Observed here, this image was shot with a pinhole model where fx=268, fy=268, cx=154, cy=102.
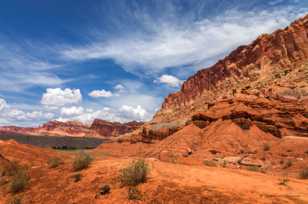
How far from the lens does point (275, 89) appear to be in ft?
126

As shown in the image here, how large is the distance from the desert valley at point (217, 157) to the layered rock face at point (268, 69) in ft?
0.73

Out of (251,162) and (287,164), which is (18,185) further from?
(287,164)

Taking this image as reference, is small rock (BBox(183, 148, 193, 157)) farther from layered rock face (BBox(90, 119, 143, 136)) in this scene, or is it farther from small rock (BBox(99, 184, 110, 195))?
layered rock face (BBox(90, 119, 143, 136))

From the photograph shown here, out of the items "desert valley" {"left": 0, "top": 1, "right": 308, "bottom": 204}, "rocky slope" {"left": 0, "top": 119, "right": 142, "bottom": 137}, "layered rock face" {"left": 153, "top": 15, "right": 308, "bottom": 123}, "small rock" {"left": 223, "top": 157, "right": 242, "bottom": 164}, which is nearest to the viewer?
"desert valley" {"left": 0, "top": 1, "right": 308, "bottom": 204}

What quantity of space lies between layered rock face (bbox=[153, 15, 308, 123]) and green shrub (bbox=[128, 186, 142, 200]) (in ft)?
105

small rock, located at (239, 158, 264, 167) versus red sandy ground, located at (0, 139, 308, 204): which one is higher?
small rock, located at (239, 158, 264, 167)

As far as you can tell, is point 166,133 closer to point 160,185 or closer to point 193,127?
point 193,127

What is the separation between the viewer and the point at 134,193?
9094 mm

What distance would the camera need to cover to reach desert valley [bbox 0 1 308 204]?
9.52 m

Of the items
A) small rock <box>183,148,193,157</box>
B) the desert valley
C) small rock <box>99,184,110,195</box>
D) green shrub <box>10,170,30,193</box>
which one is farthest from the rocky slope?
small rock <box>99,184,110,195</box>

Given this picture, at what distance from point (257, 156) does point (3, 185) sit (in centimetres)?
2071

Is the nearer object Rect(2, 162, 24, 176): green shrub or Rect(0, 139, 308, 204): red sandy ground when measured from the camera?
Rect(0, 139, 308, 204): red sandy ground

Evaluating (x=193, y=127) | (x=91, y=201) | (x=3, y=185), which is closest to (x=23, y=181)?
(x=3, y=185)

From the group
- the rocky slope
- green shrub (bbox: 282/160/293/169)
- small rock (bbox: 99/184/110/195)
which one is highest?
the rocky slope
